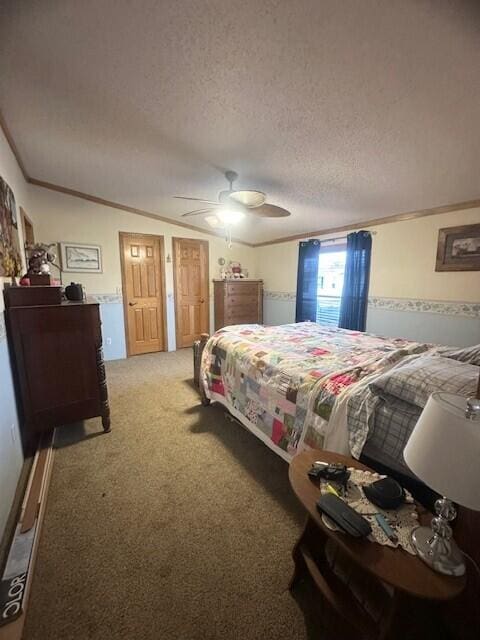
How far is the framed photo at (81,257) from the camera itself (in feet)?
12.9

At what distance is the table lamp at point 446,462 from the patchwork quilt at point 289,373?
0.72 m

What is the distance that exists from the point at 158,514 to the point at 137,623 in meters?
0.50

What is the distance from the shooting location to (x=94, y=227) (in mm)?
4125

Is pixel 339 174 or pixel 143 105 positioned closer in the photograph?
pixel 143 105

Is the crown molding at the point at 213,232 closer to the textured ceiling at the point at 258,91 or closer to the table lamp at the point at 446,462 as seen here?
the textured ceiling at the point at 258,91

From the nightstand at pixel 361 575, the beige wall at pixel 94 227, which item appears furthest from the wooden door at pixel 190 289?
the nightstand at pixel 361 575

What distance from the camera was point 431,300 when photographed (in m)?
3.19

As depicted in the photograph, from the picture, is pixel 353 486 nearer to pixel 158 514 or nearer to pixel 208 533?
pixel 208 533

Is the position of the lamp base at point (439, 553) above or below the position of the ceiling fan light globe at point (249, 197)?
below

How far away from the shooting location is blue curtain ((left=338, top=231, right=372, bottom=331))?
3.74 metres

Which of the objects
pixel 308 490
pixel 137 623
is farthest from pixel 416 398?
pixel 137 623

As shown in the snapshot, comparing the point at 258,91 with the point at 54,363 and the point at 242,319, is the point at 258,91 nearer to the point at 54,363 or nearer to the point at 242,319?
the point at 54,363

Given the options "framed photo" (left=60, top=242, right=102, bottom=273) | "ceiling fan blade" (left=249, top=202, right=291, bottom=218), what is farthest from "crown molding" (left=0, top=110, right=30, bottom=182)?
"ceiling fan blade" (left=249, top=202, right=291, bottom=218)

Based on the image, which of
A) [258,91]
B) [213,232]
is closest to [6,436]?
[258,91]
